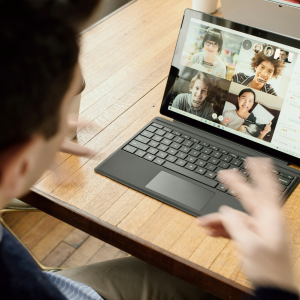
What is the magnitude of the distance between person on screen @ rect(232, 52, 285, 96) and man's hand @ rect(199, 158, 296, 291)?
0.36 metres

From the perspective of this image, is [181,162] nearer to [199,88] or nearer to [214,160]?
[214,160]

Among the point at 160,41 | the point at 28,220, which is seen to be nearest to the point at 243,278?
the point at 160,41

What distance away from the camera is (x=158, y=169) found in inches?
38.0

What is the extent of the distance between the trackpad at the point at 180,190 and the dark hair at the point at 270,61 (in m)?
0.32

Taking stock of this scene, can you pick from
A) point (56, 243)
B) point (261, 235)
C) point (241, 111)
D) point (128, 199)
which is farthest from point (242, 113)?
point (56, 243)

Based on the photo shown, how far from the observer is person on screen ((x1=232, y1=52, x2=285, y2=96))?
94 centimetres

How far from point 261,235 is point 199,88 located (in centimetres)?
54

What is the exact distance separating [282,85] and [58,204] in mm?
575

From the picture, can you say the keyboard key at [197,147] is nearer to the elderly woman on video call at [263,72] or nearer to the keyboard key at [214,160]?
the keyboard key at [214,160]

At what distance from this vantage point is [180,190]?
3.00 ft

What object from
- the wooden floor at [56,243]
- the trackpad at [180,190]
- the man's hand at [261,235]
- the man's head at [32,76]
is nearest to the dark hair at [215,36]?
the trackpad at [180,190]

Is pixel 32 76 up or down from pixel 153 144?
up

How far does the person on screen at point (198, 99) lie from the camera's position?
1029 mm

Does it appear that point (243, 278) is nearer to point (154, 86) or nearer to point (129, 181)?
point (129, 181)
